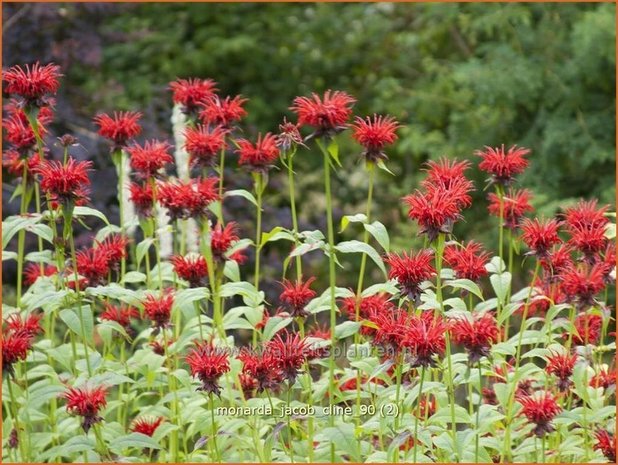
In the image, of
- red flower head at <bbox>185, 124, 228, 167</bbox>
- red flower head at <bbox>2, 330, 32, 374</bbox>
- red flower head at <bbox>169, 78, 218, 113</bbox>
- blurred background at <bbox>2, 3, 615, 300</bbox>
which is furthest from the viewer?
blurred background at <bbox>2, 3, 615, 300</bbox>

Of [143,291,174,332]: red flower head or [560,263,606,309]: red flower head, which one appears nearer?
[560,263,606,309]: red flower head

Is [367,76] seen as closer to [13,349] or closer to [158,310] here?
[158,310]

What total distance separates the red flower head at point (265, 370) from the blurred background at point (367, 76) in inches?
80.4

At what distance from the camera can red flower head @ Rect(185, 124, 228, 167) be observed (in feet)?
8.09

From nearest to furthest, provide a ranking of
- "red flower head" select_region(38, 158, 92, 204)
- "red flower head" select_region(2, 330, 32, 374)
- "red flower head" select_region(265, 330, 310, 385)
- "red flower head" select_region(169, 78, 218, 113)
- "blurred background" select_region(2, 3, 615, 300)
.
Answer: "red flower head" select_region(265, 330, 310, 385) < "red flower head" select_region(38, 158, 92, 204) < "red flower head" select_region(2, 330, 32, 374) < "red flower head" select_region(169, 78, 218, 113) < "blurred background" select_region(2, 3, 615, 300)

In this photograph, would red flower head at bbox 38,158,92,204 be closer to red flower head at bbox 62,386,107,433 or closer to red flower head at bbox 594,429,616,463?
red flower head at bbox 62,386,107,433

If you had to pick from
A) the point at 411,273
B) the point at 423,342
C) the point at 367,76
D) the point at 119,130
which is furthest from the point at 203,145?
the point at 367,76

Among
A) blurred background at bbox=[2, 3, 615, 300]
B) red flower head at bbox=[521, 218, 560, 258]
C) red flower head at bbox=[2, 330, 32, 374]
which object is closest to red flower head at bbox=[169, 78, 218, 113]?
red flower head at bbox=[2, 330, 32, 374]

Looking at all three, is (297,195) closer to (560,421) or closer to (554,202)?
(554,202)

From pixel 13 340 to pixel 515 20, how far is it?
438 centimetres

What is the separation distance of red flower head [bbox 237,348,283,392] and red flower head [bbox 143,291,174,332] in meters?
0.31

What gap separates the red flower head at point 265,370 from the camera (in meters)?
2.14

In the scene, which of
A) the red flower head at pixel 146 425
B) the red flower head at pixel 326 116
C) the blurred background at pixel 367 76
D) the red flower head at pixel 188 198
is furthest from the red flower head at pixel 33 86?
the blurred background at pixel 367 76

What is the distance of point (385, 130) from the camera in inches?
89.8
